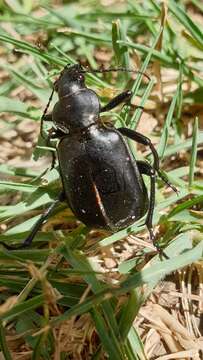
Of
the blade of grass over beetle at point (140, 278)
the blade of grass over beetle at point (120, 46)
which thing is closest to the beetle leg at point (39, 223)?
the blade of grass over beetle at point (140, 278)

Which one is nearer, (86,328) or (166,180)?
(86,328)

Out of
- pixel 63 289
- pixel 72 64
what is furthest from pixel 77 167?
pixel 72 64

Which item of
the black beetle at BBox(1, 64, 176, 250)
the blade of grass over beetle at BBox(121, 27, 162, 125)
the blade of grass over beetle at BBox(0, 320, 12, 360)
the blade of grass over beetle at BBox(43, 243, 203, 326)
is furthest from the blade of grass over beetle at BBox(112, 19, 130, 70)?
the blade of grass over beetle at BBox(0, 320, 12, 360)

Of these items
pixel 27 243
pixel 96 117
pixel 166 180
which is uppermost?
pixel 96 117

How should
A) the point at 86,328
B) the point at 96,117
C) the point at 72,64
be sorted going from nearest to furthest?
the point at 86,328 < the point at 96,117 < the point at 72,64

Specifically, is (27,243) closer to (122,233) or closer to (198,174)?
(122,233)

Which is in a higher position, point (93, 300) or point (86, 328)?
point (93, 300)
